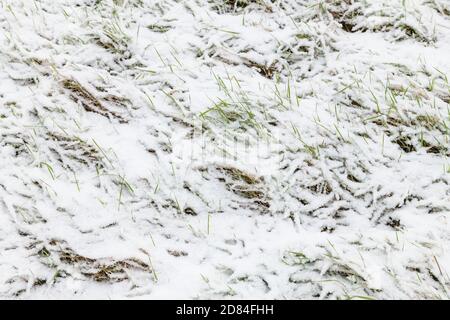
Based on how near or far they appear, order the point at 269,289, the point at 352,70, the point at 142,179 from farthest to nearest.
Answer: the point at 352,70 < the point at 142,179 < the point at 269,289

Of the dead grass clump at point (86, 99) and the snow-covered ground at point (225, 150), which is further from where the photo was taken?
the dead grass clump at point (86, 99)

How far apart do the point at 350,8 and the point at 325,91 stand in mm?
815

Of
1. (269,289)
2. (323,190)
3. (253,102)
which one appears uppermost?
(253,102)

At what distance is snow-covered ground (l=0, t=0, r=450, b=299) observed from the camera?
1.81 metres

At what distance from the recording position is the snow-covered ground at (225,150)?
71.4 inches

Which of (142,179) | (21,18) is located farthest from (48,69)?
(142,179)

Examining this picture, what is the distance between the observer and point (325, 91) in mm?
2424

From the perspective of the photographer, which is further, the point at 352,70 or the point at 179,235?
the point at 352,70

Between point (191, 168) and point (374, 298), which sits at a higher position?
point (191, 168)

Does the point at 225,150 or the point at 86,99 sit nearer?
the point at 225,150

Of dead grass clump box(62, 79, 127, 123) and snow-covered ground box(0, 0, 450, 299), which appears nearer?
snow-covered ground box(0, 0, 450, 299)

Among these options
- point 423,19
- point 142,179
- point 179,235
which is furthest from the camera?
point 423,19

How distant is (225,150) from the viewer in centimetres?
215
